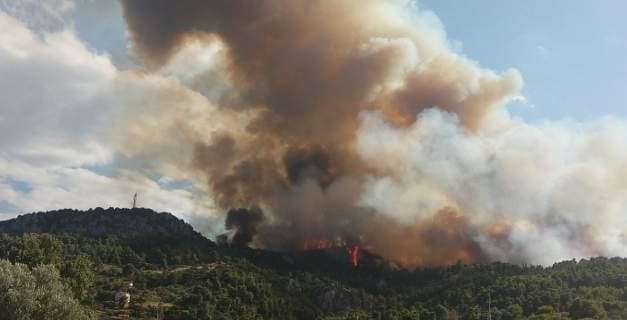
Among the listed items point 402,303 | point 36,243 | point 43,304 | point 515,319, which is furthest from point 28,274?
point 402,303

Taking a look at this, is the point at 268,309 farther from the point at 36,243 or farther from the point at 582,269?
the point at 582,269

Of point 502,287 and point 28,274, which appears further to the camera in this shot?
point 502,287

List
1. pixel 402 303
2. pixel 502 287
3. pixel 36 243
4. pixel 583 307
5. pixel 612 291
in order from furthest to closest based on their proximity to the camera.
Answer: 1. pixel 402 303
2. pixel 502 287
3. pixel 612 291
4. pixel 583 307
5. pixel 36 243

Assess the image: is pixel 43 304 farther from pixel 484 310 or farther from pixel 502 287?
pixel 502 287

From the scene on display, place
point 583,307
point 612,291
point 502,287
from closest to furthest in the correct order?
point 583,307, point 612,291, point 502,287

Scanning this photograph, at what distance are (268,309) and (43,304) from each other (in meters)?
96.6

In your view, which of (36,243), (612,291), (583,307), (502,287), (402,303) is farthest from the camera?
(402,303)

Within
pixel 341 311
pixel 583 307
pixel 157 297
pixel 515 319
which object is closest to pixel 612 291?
pixel 583 307

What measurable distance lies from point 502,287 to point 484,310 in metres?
18.8

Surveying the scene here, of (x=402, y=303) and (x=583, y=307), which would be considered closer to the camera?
(x=583, y=307)

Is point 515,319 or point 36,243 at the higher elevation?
point 36,243

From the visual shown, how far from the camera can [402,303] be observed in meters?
191

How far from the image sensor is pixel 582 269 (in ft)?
Result: 629

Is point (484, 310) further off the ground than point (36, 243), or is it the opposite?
point (36, 243)
